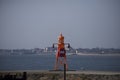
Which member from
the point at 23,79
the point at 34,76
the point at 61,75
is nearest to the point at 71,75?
the point at 61,75

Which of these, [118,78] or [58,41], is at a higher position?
[58,41]

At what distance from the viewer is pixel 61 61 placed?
4047 cm

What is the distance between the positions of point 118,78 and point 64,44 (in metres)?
7.29

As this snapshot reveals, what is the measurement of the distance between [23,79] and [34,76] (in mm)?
6726

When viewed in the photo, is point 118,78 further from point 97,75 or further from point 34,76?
point 34,76

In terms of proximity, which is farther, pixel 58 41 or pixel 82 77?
pixel 58 41

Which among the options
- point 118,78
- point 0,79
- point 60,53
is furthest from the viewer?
point 60,53

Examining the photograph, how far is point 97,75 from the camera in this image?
35.3m

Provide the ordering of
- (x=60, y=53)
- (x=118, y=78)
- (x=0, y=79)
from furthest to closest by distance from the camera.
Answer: (x=60, y=53)
(x=118, y=78)
(x=0, y=79)

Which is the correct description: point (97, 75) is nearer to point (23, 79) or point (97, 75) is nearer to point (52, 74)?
point (52, 74)

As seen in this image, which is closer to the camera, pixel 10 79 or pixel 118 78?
pixel 10 79

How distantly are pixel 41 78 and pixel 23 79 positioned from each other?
6.28 meters

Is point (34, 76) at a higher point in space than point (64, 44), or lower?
lower

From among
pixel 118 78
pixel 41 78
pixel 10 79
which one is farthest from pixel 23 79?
pixel 118 78
